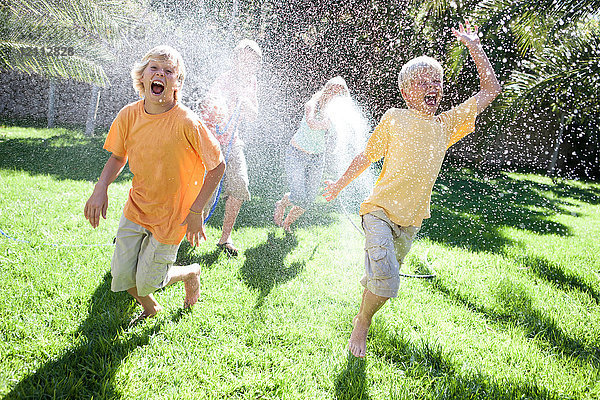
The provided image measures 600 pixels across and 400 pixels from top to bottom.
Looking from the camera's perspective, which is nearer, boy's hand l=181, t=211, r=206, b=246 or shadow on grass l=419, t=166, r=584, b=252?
boy's hand l=181, t=211, r=206, b=246

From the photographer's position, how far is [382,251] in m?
2.27

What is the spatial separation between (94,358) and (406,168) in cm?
205

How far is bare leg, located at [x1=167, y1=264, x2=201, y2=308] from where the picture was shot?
2469 millimetres

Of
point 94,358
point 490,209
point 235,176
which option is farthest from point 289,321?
point 490,209

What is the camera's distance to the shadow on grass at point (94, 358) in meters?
1.88

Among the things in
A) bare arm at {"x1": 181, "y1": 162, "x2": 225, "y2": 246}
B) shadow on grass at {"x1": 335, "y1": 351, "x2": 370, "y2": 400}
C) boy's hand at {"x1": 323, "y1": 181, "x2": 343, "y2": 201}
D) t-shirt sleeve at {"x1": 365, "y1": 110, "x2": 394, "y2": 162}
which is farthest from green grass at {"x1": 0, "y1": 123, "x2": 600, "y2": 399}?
t-shirt sleeve at {"x1": 365, "y1": 110, "x2": 394, "y2": 162}

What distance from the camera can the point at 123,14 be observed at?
116 inches

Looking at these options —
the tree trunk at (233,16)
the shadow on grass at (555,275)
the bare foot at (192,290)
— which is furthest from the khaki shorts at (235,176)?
the tree trunk at (233,16)

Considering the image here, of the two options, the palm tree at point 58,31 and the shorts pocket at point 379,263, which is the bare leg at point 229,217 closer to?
the palm tree at point 58,31

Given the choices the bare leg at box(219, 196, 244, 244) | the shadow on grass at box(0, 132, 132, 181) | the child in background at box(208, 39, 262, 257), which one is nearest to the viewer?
the child in background at box(208, 39, 262, 257)

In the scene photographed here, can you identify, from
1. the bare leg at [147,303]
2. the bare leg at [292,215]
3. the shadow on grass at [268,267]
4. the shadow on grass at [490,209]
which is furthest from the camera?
the shadow on grass at [490,209]

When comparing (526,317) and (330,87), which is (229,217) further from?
(526,317)

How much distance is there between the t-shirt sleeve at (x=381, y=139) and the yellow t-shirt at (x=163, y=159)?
3.16 ft

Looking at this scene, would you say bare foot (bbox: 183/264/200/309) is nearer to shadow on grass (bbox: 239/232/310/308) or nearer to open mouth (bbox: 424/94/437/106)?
shadow on grass (bbox: 239/232/310/308)
